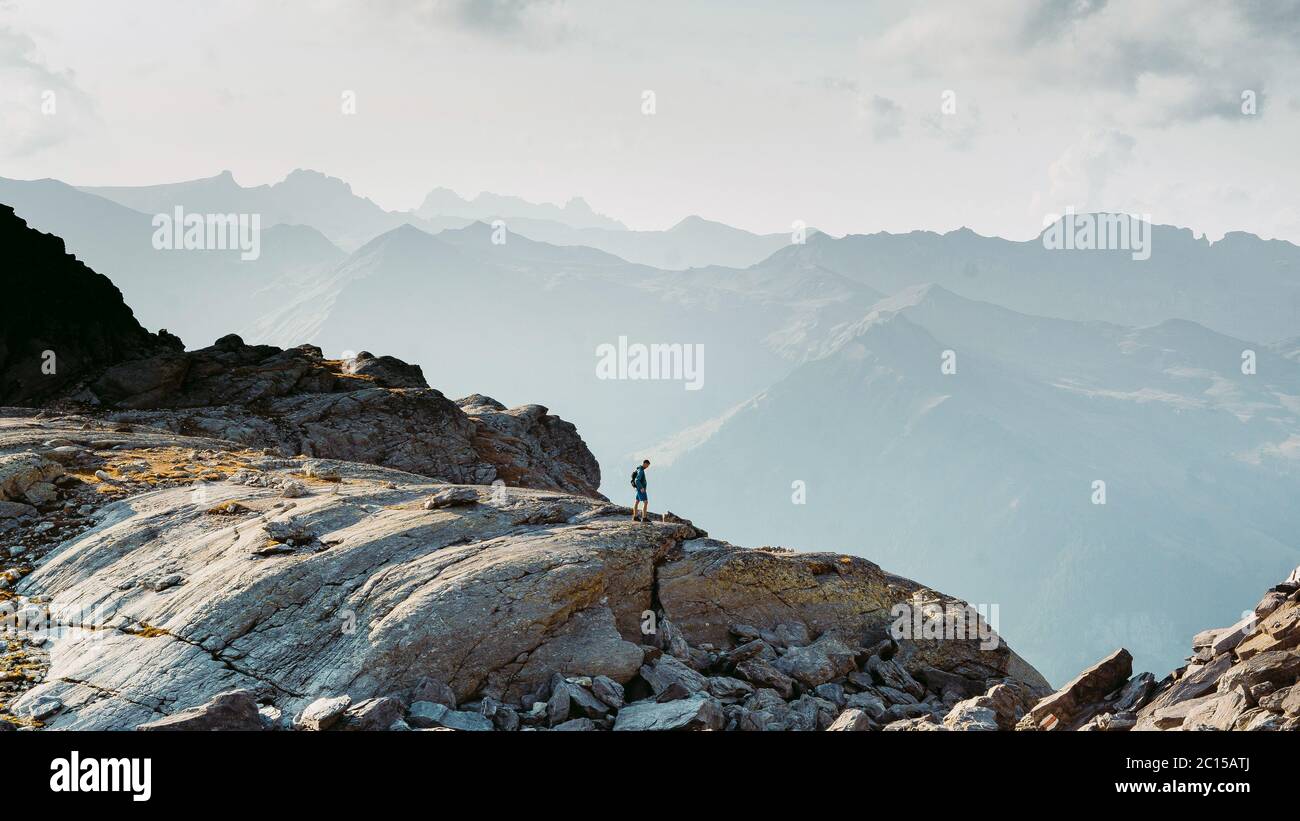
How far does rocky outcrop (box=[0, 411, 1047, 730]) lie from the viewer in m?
21.0

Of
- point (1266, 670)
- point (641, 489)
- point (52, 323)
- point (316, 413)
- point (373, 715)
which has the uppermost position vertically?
point (52, 323)

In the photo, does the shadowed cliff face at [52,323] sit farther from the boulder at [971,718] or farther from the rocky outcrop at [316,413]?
the boulder at [971,718]

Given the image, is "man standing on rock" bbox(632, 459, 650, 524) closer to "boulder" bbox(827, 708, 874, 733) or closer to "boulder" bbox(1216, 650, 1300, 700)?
"boulder" bbox(827, 708, 874, 733)

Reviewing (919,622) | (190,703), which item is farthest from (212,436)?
(919,622)

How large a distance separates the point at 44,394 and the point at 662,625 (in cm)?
5060

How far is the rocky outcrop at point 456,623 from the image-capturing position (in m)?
21.0

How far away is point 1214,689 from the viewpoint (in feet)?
64.3

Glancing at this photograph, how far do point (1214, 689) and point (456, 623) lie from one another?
18.7 m

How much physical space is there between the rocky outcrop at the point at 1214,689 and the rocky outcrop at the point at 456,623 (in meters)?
2.02

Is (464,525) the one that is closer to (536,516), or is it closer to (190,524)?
(536,516)

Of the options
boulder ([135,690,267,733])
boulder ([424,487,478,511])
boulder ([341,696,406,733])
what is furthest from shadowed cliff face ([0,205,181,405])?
boulder ([341,696,406,733])

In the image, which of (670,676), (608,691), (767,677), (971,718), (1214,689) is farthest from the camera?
(767,677)

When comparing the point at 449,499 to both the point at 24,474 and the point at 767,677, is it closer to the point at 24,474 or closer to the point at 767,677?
the point at 767,677

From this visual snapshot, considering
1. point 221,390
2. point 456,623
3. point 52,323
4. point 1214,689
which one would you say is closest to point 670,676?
point 456,623
